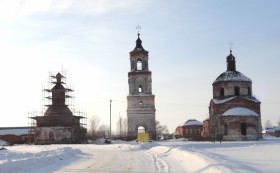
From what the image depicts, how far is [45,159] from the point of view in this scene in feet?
60.3

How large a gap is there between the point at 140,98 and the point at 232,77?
1239 centimetres

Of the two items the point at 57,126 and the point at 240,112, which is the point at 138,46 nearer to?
the point at 57,126

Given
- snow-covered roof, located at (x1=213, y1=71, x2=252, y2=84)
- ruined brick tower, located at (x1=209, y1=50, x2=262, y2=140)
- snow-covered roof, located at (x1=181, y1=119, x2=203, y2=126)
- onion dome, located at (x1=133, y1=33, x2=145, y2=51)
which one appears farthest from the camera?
snow-covered roof, located at (x1=181, y1=119, x2=203, y2=126)

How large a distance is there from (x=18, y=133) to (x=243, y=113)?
4552cm

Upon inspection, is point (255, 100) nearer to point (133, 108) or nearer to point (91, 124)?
point (133, 108)

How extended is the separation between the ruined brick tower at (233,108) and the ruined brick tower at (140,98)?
8211mm

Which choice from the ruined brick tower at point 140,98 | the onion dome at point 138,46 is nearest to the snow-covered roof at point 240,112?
the ruined brick tower at point 140,98

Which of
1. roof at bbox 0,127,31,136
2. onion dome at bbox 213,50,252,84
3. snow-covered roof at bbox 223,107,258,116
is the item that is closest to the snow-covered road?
snow-covered roof at bbox 223,107,258,116

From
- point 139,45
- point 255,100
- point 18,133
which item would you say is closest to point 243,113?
point 255,100

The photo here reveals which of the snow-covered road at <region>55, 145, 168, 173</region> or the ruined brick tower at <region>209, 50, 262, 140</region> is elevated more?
the ruined brick tower at <region>209, 50, 262, 140</region>

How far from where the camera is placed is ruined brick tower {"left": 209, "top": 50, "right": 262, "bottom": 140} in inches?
2069

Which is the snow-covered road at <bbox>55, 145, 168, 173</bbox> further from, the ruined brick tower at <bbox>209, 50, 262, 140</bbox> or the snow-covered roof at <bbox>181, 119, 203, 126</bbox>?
the snow-covered roof at <bbox>181, 119, 203, 126</bbox>

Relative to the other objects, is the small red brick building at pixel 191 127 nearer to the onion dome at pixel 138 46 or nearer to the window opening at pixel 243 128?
the onion dome at pixel 138 46

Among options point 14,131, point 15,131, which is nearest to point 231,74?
point 15,131
